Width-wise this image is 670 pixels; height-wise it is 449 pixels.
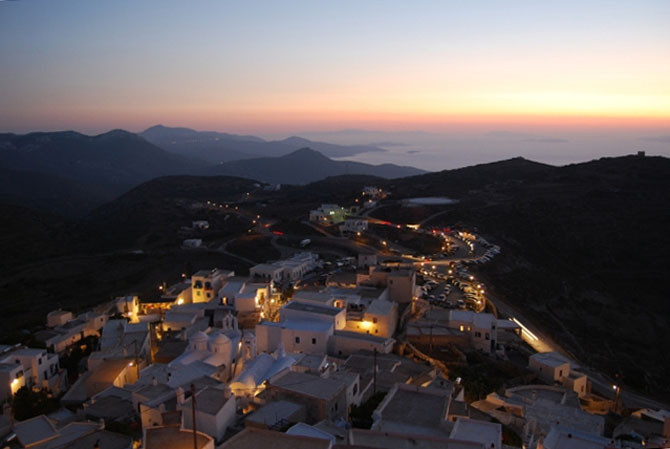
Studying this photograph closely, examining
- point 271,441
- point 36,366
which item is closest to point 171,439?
point 271,441

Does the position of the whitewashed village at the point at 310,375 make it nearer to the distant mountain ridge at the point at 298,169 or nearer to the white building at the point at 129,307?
the white building at the point at 129,307

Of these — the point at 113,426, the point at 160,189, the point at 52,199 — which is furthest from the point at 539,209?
the point at 52,199

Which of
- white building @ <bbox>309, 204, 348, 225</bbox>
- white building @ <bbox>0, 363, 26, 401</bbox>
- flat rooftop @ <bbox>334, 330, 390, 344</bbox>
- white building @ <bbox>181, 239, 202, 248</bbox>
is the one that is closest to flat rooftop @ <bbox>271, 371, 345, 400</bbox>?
flat rooftop @ <bbox>334, 330, 390, 344</bbox>

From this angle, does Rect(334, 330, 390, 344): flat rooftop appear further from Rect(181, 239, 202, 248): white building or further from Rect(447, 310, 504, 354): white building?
Rect(181, 239, 202, 248): white building

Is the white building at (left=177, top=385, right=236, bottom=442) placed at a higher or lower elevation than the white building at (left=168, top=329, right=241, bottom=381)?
higher

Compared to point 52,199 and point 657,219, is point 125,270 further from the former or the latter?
point 52,199

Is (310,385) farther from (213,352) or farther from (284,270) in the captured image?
(284,270)

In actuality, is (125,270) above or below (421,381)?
below
